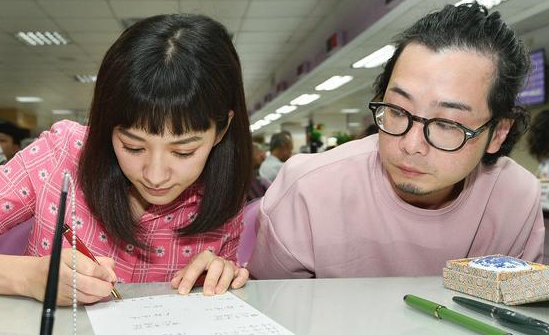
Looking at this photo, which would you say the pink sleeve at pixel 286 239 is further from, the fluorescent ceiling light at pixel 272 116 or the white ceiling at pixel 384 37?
the fluorescent ceiling light at pixel 272 116

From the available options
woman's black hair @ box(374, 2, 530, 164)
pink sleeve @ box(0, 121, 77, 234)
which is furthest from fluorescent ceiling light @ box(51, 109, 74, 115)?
woman's black hair @ box(374, 2, 530, 164)

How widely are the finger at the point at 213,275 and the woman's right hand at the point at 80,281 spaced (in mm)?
181

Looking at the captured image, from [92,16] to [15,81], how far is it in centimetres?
592

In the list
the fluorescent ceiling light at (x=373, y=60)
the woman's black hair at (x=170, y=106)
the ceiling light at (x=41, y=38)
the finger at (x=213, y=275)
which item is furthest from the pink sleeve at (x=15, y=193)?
the ceiling light at (x=41, y=38)

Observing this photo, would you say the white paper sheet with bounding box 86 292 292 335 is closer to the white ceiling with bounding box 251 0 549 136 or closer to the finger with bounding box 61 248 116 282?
the finger with bounding box 61 248 116 282

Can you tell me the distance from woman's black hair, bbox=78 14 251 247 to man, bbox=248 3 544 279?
17 cm

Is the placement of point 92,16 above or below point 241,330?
above

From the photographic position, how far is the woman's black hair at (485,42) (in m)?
1.19

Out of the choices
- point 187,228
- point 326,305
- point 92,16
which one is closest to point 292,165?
point 187,228

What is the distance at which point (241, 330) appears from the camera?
78 centimetres

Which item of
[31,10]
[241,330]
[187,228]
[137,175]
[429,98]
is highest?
[31,10]

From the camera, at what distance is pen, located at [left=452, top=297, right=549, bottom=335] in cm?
76

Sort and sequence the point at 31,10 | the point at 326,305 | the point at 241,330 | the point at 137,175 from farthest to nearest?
1. the point at 31,10
2. the point at 137,175
3. the point at 326,305
4. the point at 241,330

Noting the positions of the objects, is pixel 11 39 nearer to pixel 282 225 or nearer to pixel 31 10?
pixel 31 10
